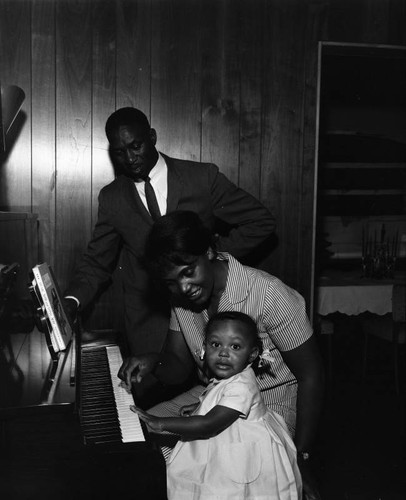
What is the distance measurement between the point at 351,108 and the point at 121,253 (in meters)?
4.15

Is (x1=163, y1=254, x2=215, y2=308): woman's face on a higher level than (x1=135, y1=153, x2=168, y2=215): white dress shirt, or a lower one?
lower

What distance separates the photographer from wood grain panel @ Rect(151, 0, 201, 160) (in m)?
Answer: 3.56

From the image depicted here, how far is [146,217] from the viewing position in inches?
120

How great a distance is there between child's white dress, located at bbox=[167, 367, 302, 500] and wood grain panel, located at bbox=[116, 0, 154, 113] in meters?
2.10

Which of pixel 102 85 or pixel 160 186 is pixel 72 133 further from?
pixel 160 186

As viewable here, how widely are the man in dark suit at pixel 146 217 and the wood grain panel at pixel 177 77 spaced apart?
1.83 feet

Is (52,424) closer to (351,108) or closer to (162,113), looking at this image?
(162,113)

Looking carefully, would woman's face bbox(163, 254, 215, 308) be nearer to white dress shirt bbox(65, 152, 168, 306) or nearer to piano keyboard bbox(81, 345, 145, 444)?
piano keyboard bbox(81, 345, 145, 444)

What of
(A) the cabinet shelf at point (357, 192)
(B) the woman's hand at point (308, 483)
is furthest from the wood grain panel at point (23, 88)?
(A) the cabinet shelf at point (357, 192)

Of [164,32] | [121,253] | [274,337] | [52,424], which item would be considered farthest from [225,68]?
[52,424]

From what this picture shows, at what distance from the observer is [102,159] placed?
3566 mm

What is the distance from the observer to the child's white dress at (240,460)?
5.96 ft

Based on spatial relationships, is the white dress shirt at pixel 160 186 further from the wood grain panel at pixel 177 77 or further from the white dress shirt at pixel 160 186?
the wood grain panel at pixel 177 77

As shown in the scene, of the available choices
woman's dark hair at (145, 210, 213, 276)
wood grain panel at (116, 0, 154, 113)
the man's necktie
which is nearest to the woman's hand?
woman's dark hair at (145, 210, 213, 276)
